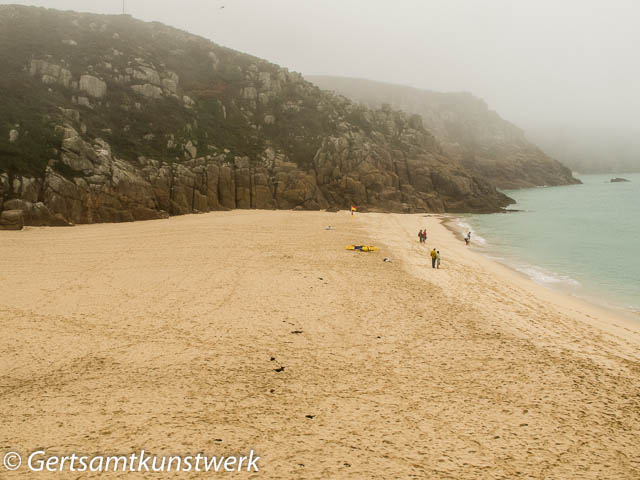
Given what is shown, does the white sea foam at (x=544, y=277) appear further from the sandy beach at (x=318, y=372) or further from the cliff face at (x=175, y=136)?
the cliff face at (x=175, y=136)

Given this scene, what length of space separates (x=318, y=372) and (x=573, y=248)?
31172mm

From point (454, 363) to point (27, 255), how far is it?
21511mm

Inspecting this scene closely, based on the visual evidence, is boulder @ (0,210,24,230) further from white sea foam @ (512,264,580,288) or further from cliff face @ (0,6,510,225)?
white sea foam @ (512,264,580,288)

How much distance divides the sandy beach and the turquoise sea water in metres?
4.74

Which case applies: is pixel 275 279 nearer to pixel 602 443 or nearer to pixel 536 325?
pixel 536 325

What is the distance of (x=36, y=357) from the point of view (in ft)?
27.9

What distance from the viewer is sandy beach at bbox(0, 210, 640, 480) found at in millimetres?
5770

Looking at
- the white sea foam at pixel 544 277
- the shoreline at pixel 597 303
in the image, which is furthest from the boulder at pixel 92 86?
the white sea foam at pixel 544 277

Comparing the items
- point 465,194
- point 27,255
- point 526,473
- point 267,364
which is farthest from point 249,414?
point 465,194

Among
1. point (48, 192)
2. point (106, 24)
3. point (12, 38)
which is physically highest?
point (106, 24)

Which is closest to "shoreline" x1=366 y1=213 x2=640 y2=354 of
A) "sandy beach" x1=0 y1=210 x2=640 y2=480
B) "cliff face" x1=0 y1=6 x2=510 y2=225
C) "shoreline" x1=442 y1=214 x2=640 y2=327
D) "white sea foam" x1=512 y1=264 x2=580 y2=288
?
"shoreline" x1=442 y1=214 x2=640 y2=327

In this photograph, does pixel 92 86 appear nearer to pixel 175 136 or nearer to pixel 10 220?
pixel 175 136

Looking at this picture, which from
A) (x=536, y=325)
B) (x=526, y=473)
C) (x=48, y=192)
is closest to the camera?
(x=526, y=473)

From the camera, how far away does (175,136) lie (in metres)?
43.5
